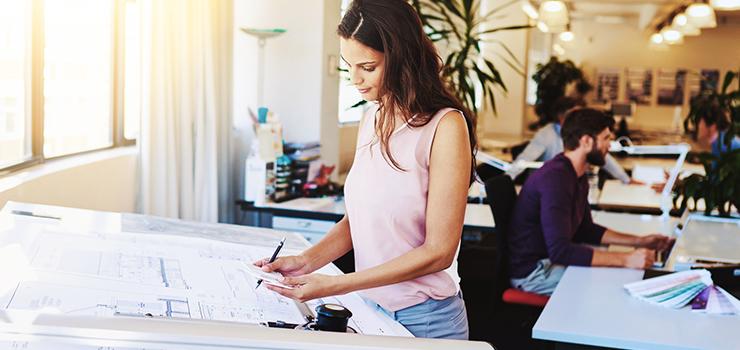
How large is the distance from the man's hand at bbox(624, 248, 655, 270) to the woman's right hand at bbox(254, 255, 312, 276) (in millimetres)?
1926

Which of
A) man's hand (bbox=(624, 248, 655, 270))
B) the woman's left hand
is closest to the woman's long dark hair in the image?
the woman's left hand

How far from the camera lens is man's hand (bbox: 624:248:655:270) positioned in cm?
354

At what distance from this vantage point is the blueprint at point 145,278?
1.56m

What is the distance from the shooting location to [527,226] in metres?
4.00

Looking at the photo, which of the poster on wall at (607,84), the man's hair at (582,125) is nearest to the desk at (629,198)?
the man's hair at (582,125)

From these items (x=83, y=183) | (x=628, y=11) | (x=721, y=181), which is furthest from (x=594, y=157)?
(x=628, y=11)

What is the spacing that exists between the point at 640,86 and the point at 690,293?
17.0 metres

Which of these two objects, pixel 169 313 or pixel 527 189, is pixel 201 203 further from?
pixel 169 313

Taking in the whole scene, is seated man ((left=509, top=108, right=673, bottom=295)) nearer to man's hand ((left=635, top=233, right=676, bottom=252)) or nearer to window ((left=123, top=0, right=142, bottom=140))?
man's hand ((left=635, top=233, right=676, bottom=252))

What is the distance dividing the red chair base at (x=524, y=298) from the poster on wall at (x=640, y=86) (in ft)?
51.8

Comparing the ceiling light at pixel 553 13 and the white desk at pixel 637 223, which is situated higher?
the ceiling light at pixel 553 13

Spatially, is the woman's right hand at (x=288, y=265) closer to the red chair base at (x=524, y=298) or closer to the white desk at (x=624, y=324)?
the white desk at (x=624, y=324)

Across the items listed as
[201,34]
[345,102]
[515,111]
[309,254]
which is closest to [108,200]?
[201,34]

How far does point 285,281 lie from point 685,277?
1.74m
